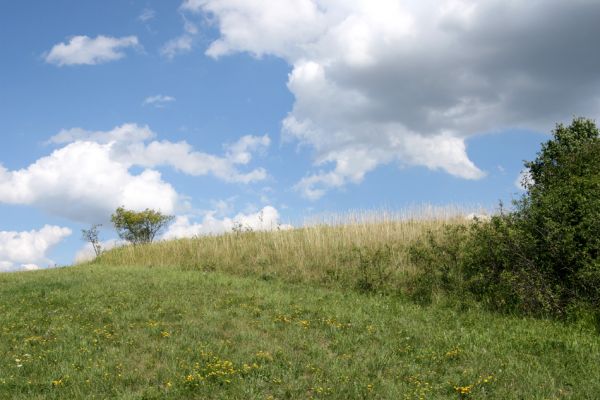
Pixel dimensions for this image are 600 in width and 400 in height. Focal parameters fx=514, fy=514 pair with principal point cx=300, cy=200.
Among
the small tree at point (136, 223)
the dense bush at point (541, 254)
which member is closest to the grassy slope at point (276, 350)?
the dense bush at point (541, 254)

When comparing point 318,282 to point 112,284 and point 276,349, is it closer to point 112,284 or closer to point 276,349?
point 112,284

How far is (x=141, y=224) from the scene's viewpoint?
60.6 meters

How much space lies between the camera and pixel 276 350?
10578mm

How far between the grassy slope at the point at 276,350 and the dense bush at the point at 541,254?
1.27 metres

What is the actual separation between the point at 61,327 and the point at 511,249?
42.5ft

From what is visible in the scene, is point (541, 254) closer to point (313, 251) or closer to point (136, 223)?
point (313, 251)

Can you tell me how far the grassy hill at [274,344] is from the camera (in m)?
8.98

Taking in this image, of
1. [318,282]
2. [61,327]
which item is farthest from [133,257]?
[61,327]

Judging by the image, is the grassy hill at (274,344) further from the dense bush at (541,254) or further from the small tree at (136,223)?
the small tree at (136,223)

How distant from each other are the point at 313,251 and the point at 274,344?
12.6 meters

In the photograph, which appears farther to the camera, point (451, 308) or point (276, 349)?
point (451, 308)

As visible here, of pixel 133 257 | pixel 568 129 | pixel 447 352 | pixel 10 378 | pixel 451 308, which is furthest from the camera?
pixel 133 257

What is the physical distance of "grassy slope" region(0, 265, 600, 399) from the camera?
896 centimetres

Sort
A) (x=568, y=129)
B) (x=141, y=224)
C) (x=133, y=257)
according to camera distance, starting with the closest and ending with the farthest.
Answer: (x=568, y=129)
(x=133, y=257)
(x=141, y=224)
